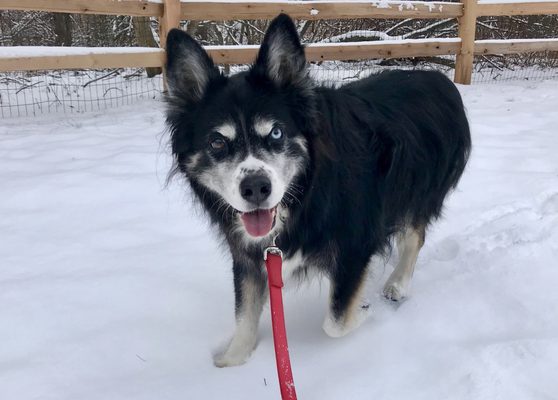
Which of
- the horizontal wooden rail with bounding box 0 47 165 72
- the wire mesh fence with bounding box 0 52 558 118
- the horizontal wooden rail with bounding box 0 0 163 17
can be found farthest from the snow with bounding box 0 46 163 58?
the wire mesh fence with bounding box 0 52 558 118

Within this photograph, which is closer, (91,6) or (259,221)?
(259,221)

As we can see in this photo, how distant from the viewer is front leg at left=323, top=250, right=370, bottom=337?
2184 millimetres

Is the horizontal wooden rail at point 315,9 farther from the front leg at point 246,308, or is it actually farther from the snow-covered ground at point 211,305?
the front leg at point 246,308

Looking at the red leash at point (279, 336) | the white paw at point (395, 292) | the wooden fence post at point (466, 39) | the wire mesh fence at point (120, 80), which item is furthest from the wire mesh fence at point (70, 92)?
the red leash at point (279, 336)

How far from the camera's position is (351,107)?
2219 millimetres

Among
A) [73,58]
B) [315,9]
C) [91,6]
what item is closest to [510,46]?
[315,9]

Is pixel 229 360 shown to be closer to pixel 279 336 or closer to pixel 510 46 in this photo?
pixel 279 336

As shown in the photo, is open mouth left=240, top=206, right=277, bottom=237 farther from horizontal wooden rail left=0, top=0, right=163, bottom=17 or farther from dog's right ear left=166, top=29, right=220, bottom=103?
horizontal wooden rail left=0, top=0, right=163, bottom=17

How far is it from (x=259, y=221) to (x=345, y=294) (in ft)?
1.97

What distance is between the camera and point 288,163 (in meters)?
1.95

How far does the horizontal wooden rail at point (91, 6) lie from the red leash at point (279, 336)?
5.27 m

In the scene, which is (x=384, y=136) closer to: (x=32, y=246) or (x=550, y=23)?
(x=32, y=246)

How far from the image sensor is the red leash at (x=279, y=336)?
5.28 ft

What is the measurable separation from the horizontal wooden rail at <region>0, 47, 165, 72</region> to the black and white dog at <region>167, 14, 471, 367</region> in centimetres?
422
